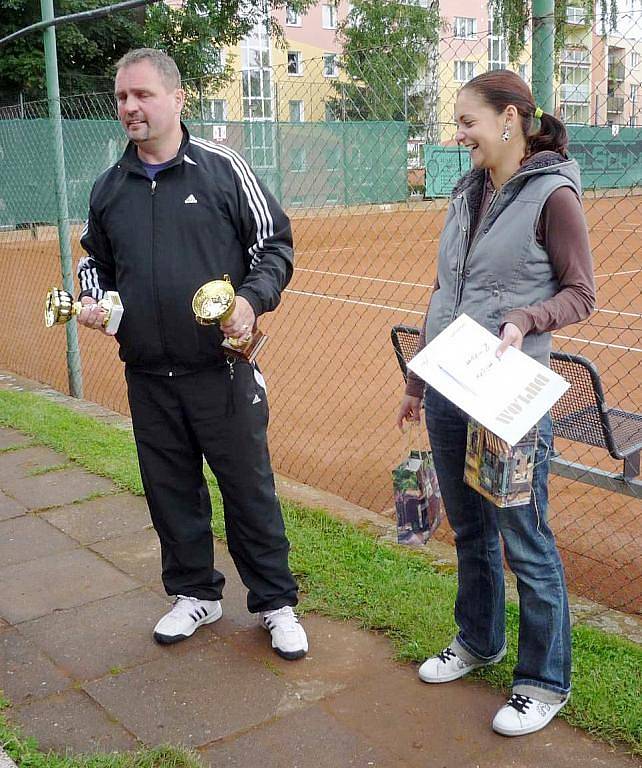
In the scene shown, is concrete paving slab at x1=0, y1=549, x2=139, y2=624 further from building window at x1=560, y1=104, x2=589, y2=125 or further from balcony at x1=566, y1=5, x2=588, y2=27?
building window at x1=560, y1=104, x2=589, y2=125

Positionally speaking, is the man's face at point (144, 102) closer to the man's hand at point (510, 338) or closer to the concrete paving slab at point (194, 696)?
the man's hand at point (510, 338)

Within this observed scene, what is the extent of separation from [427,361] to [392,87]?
30.6 feet

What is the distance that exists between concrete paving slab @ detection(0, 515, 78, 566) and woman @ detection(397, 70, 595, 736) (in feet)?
7.15

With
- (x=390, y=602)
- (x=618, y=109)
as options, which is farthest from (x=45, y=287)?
(x=390, y=602)

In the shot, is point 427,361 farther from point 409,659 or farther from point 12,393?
point 12,393

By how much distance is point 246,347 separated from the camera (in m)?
3.13

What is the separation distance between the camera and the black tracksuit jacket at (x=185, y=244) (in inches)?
127

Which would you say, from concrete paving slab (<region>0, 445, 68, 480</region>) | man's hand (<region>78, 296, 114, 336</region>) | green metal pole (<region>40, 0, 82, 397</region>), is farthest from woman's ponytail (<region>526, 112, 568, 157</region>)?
green metal pole (<region>40, 0, 82, 397</region>)

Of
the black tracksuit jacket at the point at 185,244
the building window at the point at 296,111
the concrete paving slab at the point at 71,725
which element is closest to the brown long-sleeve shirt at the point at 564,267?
the black tracksuit jacket at the point at 185,244

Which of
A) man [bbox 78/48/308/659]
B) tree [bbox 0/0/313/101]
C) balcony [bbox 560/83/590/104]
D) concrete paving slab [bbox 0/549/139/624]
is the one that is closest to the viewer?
man [bbox 78/48/308/659]

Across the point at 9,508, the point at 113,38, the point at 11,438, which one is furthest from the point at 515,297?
the point at 113,38

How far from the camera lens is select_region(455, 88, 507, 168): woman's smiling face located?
269 cm

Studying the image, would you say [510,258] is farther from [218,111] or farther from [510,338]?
[218,111]

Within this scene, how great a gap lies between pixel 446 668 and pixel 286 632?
0.60m
